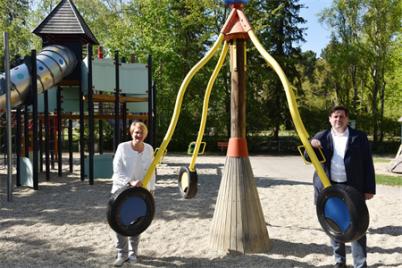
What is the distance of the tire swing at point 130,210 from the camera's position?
3.86 m

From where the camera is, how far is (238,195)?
4.95 meters

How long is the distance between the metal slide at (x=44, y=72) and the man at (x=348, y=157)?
24.2 ft

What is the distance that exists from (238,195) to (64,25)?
29.5 feet

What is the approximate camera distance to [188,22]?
29109 mm

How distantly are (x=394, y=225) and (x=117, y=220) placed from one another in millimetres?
4716

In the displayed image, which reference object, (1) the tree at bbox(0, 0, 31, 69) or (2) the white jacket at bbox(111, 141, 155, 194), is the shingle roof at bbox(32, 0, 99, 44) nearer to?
(2) the white jacket at bbox(111, 141, 155, 194)

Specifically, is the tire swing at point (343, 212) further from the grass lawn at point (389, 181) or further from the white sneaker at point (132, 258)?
the grass lawn at point (389, 181)

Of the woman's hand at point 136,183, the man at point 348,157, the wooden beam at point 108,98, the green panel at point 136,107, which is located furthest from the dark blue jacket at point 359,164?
the green panel at point 136,107

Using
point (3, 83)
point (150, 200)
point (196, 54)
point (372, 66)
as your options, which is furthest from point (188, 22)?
point (150, 200)

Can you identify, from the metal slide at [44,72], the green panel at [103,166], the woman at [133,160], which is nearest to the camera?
the woman at [133,160]

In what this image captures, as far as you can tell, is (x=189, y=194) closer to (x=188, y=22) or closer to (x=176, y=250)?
(x=176, y=250)

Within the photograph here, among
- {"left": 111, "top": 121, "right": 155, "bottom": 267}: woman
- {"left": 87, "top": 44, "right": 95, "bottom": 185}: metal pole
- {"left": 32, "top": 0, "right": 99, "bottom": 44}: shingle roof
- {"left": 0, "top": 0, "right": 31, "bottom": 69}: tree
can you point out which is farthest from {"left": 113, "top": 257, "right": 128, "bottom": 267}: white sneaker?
{"left": 0, "top": 0, "right": 31, "bottom": 69}: tree

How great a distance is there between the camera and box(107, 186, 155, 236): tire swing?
386 cm

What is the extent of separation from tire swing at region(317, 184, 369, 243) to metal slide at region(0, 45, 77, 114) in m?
7.67
